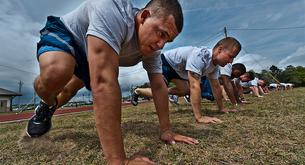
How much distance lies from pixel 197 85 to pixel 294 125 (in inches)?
47.8

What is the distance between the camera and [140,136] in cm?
229

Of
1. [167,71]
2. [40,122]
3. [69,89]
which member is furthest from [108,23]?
[167,71]

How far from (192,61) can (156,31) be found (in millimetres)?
1950

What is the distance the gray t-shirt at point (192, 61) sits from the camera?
3447mm

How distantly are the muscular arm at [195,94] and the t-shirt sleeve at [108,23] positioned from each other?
5.71 ft

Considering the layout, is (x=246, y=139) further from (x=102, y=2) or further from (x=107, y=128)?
(x=102, y=2)

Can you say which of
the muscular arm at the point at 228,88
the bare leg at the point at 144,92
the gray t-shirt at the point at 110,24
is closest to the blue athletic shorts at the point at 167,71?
the bare leg at the point at 144,92

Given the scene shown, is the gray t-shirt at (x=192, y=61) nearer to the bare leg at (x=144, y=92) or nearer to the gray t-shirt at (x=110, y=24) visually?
the bare leg at (x=144, y=92)

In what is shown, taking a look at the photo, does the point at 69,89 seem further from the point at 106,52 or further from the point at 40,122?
the point at 106,52

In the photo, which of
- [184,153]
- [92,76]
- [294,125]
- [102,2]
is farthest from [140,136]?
[294,125]

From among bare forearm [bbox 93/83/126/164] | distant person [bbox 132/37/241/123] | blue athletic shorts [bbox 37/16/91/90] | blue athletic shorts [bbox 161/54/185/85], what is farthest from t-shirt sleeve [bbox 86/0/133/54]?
blue athletic shorts [bbox 161/54/185/85]

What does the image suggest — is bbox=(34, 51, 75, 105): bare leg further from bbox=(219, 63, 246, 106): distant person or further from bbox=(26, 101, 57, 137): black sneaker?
bbox=(219, 63, 246, 106): distant person

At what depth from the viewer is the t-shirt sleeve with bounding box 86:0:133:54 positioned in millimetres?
1426

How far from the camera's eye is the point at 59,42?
1987mm
